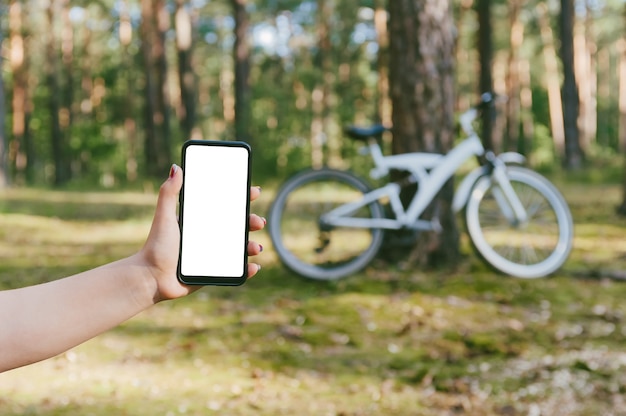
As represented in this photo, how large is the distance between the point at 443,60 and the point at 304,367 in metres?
3.37

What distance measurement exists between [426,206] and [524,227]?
810 millimetres

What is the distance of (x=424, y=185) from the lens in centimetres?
620

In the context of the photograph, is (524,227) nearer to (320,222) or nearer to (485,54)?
(320,222)

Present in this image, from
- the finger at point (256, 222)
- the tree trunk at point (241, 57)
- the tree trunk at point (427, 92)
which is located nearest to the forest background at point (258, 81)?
the tree trunk at point (241, 57)

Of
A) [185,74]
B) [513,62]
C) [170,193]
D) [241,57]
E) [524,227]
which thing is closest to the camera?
[170,193]

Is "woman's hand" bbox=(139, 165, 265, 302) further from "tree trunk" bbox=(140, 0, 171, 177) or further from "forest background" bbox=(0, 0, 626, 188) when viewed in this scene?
"tree trunk" bbox=(140, 0, 171, 177)

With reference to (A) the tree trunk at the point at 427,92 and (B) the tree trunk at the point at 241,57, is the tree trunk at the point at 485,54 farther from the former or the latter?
(A) the tree trunk at the point at 427,92

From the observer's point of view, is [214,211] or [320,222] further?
[320,222]

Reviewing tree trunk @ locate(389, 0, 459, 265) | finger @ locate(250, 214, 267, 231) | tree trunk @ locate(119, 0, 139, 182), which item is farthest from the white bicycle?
tree trunk @ locate(119, 0, 139, 182)

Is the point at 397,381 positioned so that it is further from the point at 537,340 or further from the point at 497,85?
the point at 497,85

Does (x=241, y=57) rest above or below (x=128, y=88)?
below

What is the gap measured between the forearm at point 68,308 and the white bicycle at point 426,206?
14.6ft

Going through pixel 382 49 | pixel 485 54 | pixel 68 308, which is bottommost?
pixel 68 308

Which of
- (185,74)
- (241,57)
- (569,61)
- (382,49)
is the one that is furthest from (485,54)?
(185,74)
